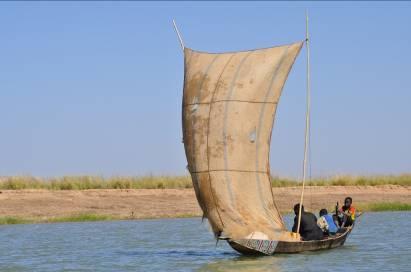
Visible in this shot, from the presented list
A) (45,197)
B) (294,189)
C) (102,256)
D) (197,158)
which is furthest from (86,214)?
(197,158)

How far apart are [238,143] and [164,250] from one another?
4477 mm

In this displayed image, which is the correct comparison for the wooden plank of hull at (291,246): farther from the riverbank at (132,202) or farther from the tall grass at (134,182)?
the tall grass at (134,182)

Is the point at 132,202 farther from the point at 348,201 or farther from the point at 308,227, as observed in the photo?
the point at 308,227

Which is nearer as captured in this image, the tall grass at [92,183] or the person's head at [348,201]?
the person's head at [348,201]

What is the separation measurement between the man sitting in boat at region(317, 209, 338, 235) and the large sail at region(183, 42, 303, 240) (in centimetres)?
211

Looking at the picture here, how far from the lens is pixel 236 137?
21062 millimetres

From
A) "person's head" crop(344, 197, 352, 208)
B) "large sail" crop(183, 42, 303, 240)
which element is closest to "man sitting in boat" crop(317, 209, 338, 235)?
"person's head" crop(344, 197, 352, 208)

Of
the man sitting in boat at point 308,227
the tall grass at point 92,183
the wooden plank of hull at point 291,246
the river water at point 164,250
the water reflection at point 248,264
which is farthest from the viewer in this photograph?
the tall grass at point 92,183

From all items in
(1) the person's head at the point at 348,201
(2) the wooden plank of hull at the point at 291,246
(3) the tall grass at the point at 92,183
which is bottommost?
(2) the wooden plank of hull at the point at 291,246

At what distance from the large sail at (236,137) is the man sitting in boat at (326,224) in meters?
2.11

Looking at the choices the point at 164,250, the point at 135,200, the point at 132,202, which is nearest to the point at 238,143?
the point at 164,250

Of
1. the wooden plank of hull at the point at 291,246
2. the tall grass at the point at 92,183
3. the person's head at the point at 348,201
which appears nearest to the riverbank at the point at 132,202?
the tall grass at the point at 92,183

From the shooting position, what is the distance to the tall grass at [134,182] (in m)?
A: 40.0

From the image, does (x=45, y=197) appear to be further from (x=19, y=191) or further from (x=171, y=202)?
(x=171, y=202)
